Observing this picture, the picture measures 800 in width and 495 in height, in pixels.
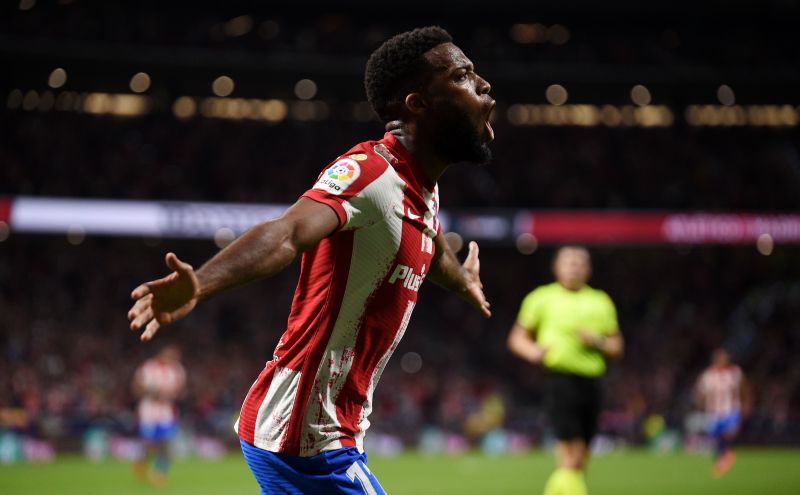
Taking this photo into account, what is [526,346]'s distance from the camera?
27.7 feet

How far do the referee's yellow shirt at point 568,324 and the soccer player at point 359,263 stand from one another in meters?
5.11

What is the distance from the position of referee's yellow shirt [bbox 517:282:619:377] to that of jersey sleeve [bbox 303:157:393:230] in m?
5.43

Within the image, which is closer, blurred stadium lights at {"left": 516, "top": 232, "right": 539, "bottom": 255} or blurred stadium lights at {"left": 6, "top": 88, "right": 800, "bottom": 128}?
blurred stadium lights at {"left": 516, "top": 232, "right": 539, "bottom": 255}

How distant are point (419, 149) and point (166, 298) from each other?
3.83ft

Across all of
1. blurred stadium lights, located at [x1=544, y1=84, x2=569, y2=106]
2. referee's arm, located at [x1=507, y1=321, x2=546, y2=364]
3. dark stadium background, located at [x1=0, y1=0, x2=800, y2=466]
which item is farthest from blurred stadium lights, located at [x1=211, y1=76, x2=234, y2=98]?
referee's arm, located at [x1=507, y1=321, x2=546, y2=364]

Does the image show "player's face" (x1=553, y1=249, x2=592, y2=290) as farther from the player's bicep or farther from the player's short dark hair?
the player's bicep

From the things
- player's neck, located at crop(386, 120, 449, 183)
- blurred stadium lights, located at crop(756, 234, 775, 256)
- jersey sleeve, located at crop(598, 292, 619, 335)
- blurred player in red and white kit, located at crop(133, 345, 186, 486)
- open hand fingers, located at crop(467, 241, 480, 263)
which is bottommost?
blurred player in red and white kit, located at crop(133, 345, 186, 486)

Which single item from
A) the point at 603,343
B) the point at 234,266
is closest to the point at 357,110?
the point at 603,343

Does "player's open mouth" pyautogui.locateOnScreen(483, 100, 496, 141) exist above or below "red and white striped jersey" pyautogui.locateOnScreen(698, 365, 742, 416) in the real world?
above

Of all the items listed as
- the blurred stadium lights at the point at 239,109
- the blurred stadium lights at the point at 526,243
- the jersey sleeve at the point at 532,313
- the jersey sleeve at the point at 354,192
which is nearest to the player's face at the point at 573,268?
the jersey sleeve at the point at 532,313

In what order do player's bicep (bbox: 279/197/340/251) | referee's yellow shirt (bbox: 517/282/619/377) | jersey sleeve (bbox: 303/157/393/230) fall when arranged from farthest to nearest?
referee's yellow shirt (bbox: 517/282/619/377) < jersey sleeve (bbox: 303/157/393/230) < player's bicep (bbox: 279/197/340/251)

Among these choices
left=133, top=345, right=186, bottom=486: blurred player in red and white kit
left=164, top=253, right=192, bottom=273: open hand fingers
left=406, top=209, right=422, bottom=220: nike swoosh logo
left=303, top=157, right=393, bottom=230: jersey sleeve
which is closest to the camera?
left=164, top=253, right=192, bottom=273: open hand fingers

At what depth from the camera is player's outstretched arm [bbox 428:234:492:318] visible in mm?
3984

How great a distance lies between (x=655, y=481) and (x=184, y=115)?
21.6 m
